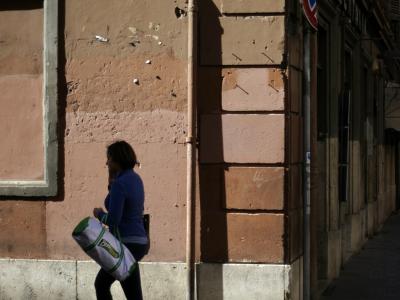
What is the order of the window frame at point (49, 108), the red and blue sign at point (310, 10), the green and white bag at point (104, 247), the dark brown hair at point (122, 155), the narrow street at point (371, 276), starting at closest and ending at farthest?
the green and white bag at point (104, 247), the dark brown hair at point (122, 155), the red and blue sign at point (310, 10), the window frame at point (49, 108), the narrow street at point (371, 276)

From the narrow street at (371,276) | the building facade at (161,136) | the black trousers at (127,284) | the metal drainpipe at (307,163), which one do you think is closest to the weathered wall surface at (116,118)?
the building facade at (161,136)

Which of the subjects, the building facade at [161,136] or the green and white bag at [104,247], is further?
the building facade at [161,136]

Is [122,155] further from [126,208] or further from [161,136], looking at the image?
[161,136]

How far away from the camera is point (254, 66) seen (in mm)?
7086

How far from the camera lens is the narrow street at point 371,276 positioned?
867cm

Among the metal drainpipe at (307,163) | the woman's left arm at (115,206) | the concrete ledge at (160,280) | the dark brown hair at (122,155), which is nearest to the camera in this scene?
the woman's left arm at (115,206)

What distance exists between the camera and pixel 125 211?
5914 mm

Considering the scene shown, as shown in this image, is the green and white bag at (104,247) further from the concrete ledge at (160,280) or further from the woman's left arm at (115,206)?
the concrete ledge at (160,280)

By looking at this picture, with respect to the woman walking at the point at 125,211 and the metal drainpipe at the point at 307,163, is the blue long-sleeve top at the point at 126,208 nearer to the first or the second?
the woman walking at the point at 125,211

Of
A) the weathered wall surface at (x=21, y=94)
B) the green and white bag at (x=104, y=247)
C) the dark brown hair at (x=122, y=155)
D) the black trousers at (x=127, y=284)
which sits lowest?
the black trousers at (x=127, y=284)

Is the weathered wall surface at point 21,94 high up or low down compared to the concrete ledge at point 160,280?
up

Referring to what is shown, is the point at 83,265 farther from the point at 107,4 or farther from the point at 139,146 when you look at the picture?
the point at 107,4

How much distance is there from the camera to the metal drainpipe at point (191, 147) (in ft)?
23.1

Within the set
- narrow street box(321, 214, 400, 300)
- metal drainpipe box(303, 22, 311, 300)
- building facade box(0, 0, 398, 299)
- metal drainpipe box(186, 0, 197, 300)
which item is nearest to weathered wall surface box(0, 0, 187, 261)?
building facade box(0, 0, 398, 299)
